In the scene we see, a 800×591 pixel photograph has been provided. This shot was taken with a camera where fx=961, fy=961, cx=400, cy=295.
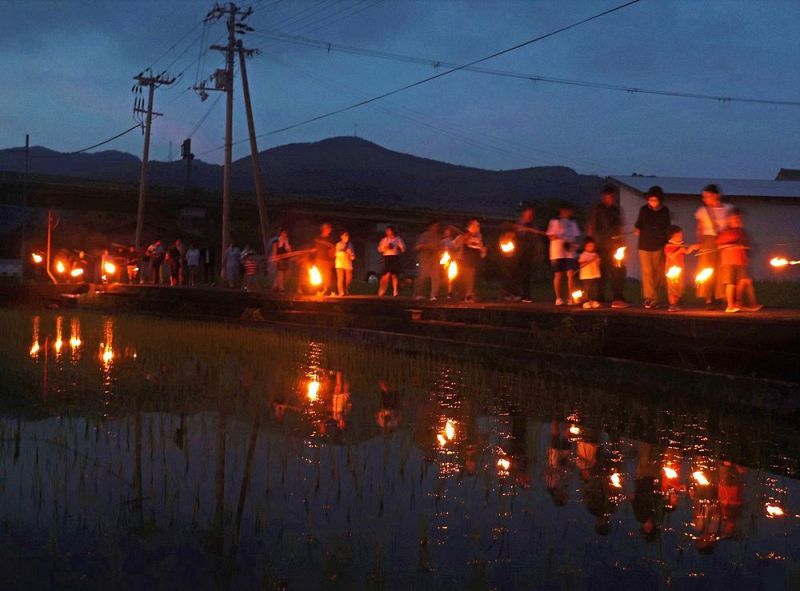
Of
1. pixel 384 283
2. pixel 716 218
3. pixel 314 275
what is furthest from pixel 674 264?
pixel 314 275

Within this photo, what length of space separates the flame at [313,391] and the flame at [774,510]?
4761 mm

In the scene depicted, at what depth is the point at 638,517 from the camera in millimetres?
5168

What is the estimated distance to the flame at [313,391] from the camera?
933 centimetres

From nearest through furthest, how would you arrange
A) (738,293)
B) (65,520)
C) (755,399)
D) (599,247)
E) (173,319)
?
(65,520) → (755,399) → (738,293) → (599,247) → (173,319)

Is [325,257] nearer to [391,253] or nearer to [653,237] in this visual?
[391,253]

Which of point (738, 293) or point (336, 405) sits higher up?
point (738, 293)

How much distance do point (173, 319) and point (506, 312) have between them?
1024 cm

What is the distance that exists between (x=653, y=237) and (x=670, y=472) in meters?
6.77

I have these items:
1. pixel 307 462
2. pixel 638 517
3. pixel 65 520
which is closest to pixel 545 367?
pixel 307 462

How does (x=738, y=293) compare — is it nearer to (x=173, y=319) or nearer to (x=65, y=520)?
(x=65, y=520)

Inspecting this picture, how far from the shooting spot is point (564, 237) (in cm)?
1412

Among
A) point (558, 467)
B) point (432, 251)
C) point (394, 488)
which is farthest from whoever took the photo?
point (432, 251)

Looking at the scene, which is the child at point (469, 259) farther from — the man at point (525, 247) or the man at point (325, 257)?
the man at point (325, 257)

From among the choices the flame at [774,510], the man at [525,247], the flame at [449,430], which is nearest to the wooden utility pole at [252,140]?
the man at [525,247]
